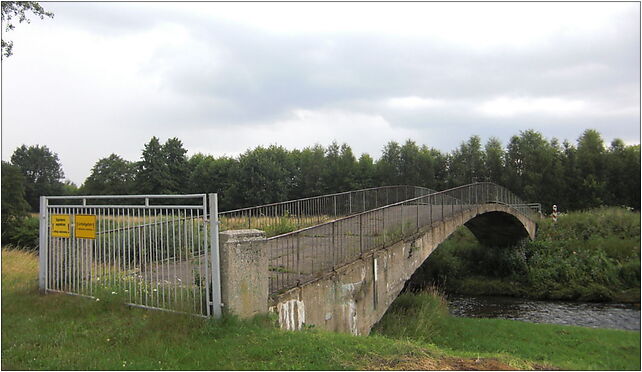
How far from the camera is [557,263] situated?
28141 mm

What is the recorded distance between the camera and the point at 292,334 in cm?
564

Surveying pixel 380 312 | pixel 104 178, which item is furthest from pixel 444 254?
pixel 104 178

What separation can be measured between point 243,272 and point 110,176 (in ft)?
254

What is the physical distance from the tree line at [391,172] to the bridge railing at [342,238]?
27.7 metres

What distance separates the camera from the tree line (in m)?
43.5

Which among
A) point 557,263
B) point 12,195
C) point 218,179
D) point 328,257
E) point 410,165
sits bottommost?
point 557,263

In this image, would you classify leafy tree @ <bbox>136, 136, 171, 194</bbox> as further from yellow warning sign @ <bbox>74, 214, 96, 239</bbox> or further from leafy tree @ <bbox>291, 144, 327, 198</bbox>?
yellow warning sign @ <bbox>74, 214, 96, 239</bbox>

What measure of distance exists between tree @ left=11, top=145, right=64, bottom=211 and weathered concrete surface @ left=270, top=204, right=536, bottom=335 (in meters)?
81.7

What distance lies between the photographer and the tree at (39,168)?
80312 mm

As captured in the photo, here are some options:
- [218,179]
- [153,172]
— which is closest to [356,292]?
[218,179]

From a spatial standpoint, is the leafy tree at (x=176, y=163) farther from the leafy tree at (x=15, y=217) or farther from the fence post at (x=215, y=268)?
the fence post at (x=215, y=268)

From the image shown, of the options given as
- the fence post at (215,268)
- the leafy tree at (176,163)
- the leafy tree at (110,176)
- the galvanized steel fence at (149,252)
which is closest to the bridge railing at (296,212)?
the galvanized steel fence at (149,252)

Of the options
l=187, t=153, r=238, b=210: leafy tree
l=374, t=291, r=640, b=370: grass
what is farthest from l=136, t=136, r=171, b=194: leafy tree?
l=374, t=291, r=640, b=370: grass

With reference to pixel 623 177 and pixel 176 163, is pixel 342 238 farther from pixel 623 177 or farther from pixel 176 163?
pixel 176 163
